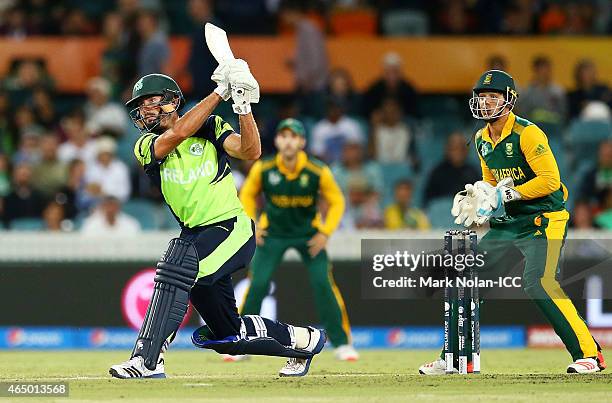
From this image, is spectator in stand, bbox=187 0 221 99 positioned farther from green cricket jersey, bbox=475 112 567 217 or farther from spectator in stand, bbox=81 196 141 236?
green cricket jersey, bbox=475 112 567 217

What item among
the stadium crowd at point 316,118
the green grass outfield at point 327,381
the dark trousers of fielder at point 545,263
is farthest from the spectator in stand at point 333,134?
the dark trousers of fielder at point 545,263

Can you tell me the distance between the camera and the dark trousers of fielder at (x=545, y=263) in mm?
8938

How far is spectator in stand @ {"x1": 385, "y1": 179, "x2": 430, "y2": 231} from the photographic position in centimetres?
1389

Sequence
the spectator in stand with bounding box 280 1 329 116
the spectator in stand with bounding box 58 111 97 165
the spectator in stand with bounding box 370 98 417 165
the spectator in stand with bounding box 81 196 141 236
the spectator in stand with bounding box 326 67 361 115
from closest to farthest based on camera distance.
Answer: the spectator in stand with bounding box 81 196 141 236, the spectator in stand with bounding box 58 111 97 165, the spectator in stand with bounding box 370 98 417 165, the spectator in stand with bounding box 326 67 361 115, the spectator in stand with bounding box 280 1 329 116

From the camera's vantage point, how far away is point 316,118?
16.1m

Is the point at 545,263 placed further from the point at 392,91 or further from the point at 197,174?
the point at 392,91

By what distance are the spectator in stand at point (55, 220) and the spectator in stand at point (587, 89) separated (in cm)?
604

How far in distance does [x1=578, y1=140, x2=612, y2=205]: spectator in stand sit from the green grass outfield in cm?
346

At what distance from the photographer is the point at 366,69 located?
56.4 ft

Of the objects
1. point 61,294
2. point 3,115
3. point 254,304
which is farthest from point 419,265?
point 3,115

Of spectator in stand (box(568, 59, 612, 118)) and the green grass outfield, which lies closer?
the green grass outfield

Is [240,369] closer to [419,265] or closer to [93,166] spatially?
[419,265]

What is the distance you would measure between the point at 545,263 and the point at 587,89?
7510mm

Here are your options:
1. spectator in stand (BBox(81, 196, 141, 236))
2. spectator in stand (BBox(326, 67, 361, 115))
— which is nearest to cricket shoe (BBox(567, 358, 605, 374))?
spectator in stand (BBox(81, 196, 141, 236))
